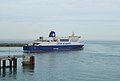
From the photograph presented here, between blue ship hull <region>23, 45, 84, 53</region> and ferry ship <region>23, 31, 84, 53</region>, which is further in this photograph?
ferry ship <region>23, 31, 84, 53</region>

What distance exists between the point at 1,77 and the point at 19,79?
10.7ft

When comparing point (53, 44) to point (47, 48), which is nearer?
point (47, 48)

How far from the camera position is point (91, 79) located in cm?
4153

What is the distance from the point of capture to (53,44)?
348ft

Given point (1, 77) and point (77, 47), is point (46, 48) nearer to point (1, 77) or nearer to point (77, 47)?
point (77, 47)

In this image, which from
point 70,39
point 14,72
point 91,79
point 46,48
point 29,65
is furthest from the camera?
point 70,39

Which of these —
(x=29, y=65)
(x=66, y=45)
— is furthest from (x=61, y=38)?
(x=29, y=65)

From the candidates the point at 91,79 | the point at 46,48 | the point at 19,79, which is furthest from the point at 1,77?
the point at 46,48

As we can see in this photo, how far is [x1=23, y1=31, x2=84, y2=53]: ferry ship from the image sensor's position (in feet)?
328

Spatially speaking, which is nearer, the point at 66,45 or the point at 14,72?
the point at 14,72

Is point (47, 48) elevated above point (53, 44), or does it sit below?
below

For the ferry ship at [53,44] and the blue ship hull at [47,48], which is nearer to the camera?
the blue ship hull at [47,48]

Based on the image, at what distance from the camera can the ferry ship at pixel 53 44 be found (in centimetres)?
10001

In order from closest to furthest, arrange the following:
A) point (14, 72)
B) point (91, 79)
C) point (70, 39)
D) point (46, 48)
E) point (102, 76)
Result: point (91, 79) < point (102, 76) < point (14, 72) < point (46, 48) < point (70, 39)
